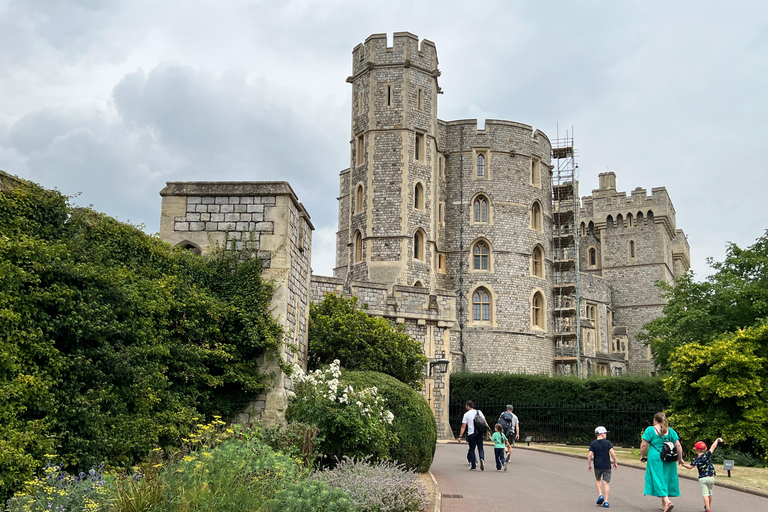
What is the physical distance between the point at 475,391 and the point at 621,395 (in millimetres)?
5777

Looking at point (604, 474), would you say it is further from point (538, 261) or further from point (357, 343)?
point (538, 261)

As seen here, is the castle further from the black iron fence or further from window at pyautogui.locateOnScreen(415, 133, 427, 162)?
the black iron fence

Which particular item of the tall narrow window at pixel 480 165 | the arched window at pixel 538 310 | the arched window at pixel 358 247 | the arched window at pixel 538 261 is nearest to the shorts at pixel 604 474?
the arched window at pixel 358 247

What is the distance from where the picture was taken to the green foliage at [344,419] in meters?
11.4

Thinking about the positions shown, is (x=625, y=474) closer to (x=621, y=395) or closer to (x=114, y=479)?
(x=114, y=479)

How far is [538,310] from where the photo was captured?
42.2 metres

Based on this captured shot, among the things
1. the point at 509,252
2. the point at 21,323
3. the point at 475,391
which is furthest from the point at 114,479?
the point at 509,252

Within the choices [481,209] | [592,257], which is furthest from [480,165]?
[592,257]

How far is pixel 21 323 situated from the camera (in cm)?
768

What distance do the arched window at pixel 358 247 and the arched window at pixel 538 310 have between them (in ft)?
35.3

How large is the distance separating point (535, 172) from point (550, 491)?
31948 mm

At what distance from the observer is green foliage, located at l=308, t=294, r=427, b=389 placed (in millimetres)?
19312

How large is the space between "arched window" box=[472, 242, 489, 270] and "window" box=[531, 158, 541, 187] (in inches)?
196

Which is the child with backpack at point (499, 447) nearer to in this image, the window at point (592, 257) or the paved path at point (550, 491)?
the paved path at point (550, 491)
